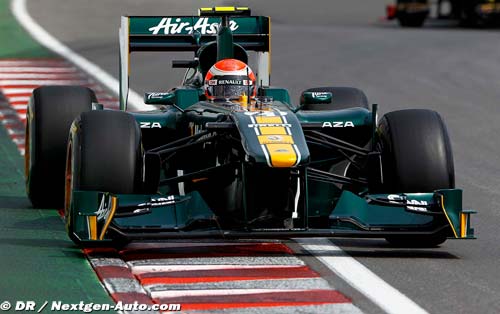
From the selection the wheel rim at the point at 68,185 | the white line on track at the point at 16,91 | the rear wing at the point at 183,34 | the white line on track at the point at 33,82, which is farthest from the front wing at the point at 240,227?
the white line on track at the point at 33,82

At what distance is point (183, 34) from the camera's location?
13289mm

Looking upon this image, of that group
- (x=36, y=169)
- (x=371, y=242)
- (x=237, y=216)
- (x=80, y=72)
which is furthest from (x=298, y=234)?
(x=80, y=72)

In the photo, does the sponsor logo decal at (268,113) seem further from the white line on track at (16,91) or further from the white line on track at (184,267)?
the white line on track at (16,91)

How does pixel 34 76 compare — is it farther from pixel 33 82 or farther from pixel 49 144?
pixel 49 144

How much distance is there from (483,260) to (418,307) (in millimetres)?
1717

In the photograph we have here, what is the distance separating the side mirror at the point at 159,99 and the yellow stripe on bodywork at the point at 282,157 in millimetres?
1959

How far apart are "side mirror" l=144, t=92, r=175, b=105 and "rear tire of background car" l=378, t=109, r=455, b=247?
1.87 m

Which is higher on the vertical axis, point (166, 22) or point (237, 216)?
point (166, 22)

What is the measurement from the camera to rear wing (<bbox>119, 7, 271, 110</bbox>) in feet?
42.3

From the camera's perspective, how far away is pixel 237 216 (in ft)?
32.8

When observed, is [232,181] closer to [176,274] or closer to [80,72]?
[176,274]

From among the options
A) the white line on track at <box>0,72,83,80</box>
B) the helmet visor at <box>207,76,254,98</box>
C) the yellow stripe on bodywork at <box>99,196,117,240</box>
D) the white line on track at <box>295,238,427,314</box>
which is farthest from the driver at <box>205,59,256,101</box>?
the white line on track at <box>0,72,83,80</box>

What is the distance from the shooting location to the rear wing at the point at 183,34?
12.9 metres

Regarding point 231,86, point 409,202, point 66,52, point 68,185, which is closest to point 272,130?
point 409,202
